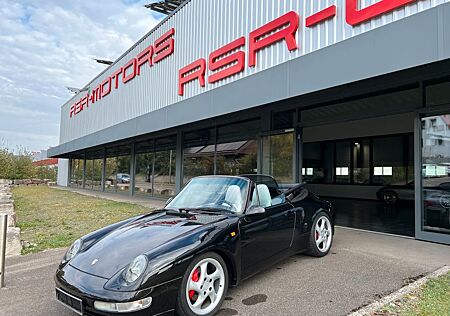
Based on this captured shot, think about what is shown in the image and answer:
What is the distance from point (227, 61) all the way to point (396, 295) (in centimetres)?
733

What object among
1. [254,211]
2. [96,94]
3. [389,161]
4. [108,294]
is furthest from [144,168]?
[108,294]

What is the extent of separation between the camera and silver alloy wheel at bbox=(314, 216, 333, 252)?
5055mm

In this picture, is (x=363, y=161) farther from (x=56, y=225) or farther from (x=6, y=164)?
(x=6, y=164)

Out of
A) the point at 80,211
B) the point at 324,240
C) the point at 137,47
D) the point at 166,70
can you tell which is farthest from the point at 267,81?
the point at 137,47

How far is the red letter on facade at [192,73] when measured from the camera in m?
10.4

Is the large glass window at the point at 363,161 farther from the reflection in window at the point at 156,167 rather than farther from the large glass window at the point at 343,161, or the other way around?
the reflection in window at the point at 156,167

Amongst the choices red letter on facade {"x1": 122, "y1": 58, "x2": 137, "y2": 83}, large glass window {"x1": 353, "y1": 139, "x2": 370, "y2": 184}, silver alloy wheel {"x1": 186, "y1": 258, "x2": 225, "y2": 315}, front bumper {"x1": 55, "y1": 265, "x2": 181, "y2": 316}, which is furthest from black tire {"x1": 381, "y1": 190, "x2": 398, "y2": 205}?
front bumper {"x1": 55, "y1": 265, "x2": 181, "y2": 316}

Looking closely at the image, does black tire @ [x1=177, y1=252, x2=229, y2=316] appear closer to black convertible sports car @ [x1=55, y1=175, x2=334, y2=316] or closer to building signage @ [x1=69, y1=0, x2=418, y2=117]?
black convertible sports car @ [x1=55, y1=175, x2=334, y2=316]

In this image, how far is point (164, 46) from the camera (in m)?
12.9

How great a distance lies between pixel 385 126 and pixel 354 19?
36.3 feet

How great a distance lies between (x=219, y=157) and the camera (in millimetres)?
11797

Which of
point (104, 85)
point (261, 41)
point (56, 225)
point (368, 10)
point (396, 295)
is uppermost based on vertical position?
point (104, 85)

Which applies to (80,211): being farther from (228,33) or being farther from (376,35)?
(376,35)

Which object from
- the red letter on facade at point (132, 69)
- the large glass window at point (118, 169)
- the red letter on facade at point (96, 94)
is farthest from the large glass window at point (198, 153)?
the red letter on facade at point (96, 94)
